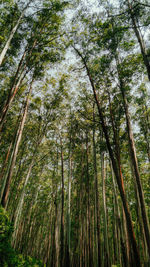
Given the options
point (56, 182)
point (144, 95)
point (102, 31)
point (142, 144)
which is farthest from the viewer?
point (56, 182)

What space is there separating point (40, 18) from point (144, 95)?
560 centimetres

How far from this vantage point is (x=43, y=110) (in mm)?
8492

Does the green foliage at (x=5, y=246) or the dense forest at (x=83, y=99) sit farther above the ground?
the dense forest at (x=83, y=99)

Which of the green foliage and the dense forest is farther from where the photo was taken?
the dense forest

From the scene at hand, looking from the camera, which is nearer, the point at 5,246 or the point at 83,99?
the point at 5,246

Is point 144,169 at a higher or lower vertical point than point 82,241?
higher

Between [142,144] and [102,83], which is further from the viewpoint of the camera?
[142,144]

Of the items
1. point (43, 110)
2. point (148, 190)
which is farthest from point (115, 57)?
point (148, 190)

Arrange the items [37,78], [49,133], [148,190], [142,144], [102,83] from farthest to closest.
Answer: [49,133], [148,190], [142,144], [37,78], [102,83]

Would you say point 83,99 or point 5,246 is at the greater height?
point 83,99

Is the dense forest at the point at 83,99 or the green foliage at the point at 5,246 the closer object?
the green foliage at the point at 5,246

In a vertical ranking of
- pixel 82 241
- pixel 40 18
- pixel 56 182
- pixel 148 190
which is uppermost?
pixel 40 18

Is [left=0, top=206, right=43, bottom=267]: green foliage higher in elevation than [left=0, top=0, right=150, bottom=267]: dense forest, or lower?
lower

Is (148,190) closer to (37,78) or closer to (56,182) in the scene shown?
(56,182)
